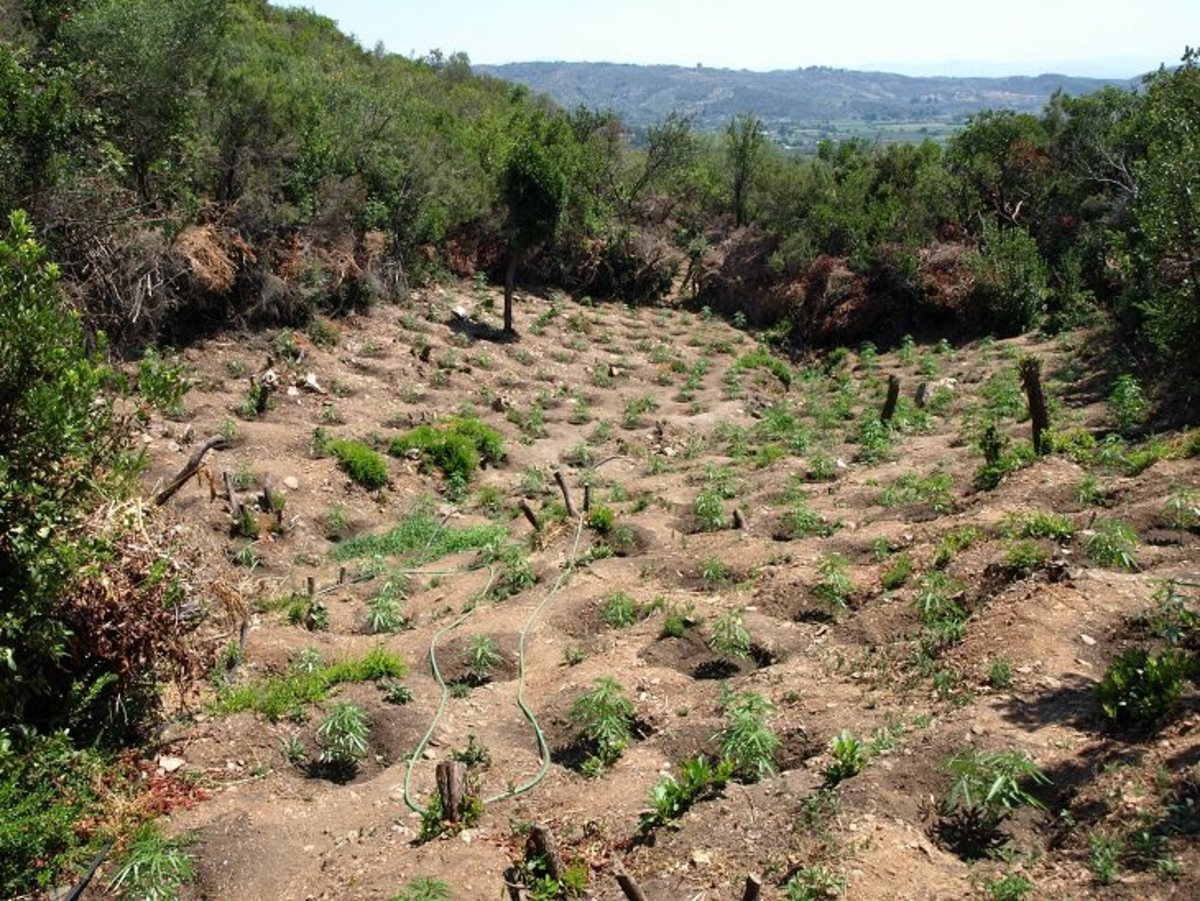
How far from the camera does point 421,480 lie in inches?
616

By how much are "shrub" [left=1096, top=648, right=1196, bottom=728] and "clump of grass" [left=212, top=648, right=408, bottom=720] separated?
5621 mm

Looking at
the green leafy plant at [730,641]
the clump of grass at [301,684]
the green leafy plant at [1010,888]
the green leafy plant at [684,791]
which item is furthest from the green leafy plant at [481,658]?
the green leafy plant at [1010,888]

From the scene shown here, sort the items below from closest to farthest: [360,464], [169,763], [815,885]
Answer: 1. [815,885]
2. [169,763]
3. [360,464]

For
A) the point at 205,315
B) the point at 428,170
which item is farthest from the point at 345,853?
the point at 428,170

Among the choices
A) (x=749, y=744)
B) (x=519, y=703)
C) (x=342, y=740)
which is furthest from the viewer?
(x=519, y=703)

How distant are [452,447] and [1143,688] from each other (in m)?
11.8

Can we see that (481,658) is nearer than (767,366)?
Yes

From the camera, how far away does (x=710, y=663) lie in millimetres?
8602

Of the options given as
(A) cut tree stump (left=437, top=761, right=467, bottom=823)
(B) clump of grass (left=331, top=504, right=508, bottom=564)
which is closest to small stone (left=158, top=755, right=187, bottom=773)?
(A) cut tree stump (left=437, top=761, right=467, bottom=823)

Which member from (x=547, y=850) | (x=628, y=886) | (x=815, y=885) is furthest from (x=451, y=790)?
(x=815, y=885)

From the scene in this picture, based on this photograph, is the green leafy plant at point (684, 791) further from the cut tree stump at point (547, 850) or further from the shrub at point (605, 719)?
the shrub at point (605, 719)

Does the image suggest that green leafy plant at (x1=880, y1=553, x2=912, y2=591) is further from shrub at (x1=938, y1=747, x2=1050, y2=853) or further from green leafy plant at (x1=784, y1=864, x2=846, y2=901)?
green leafy plant at (x1=784, y1=864, x2=846, y2=901)

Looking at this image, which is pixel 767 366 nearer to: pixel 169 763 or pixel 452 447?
pixel 452 447

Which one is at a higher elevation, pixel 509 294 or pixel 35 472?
pixel 509 294
